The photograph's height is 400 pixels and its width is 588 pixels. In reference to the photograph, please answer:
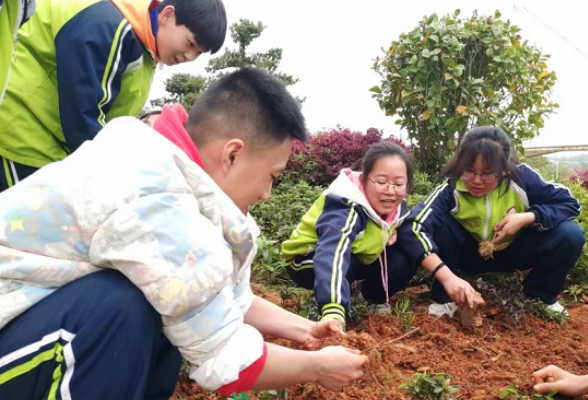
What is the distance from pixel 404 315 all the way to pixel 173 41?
6.13 ft

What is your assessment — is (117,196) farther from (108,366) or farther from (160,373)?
(160,373)

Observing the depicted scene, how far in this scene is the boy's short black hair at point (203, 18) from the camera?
8.50ft

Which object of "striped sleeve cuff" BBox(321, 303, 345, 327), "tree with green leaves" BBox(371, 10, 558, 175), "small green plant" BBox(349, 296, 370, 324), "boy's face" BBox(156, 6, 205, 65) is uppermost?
"tree with green leaves" BBox(371, 10, 558, 175)

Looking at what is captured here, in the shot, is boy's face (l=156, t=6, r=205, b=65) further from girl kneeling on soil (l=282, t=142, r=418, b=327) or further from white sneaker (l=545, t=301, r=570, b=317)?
white sneaker (l=545, t=301, r=570, b=317)

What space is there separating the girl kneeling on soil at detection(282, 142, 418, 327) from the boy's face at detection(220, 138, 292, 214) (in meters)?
1.17

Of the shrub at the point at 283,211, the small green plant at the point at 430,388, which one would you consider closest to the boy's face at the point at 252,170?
the small green plant at the point at 430,388

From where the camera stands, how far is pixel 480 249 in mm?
3416

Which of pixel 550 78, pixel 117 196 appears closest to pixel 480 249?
pixel 117 196

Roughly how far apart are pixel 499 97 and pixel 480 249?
3014 millimetres

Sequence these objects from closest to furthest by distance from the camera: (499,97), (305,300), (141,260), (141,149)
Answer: (141,260) < (141,149) < (305,300) < (499,97)

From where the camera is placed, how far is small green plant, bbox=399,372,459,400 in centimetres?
202

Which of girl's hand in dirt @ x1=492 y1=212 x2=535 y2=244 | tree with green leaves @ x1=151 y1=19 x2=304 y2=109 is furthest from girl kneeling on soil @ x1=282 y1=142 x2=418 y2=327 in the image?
tree with green leaves @ x1=151 y1=19 x2=304 y2=109

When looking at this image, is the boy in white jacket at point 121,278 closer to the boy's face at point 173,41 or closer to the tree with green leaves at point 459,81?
the boy's face at point 173,41

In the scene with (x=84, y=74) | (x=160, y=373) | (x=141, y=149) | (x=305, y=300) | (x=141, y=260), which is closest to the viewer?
(x=141, y=260)
